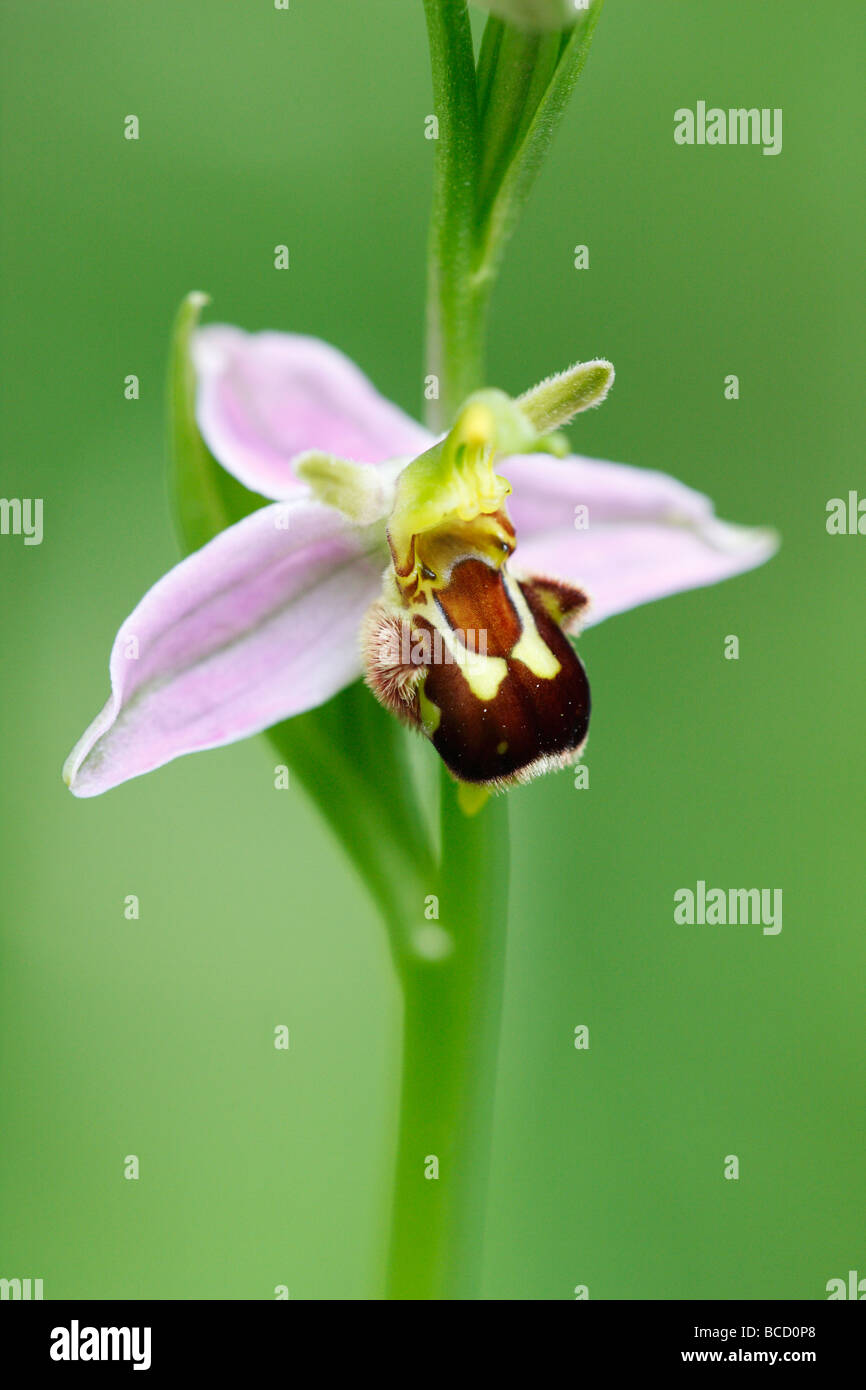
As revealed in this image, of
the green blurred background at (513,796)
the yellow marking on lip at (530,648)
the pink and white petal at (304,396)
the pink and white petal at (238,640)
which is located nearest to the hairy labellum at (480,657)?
the yellow marking on lip at (530,648)

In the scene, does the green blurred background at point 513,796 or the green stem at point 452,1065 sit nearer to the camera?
the green stem at point 452,1065

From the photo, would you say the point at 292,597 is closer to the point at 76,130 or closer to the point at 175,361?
the point at 175,361

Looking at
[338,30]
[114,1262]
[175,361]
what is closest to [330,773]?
[175,361]

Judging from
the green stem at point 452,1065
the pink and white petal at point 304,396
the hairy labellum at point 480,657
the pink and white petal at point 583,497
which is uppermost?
the pink and white petal at point 304,396

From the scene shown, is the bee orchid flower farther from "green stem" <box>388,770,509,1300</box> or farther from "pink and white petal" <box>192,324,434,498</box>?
"green stem" <box>388,770,509,1300</box>

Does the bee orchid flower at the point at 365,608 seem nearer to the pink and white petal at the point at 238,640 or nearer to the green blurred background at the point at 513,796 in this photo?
the pink and white petal at the point at 238,640

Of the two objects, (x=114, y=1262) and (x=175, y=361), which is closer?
(x=175, y=361)
